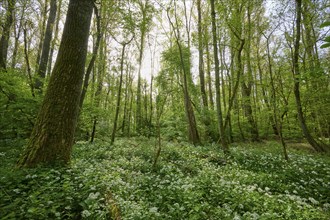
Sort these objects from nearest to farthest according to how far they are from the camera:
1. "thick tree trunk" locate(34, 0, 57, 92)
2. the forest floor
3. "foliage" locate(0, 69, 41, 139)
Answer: the forest floor
"foliage" locate(0, 69, 41, 139)
"thick tree trunk" locate(34, 0, 57, 92)

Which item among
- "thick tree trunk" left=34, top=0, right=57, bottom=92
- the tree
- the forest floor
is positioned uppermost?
"thick tree trunk" left=34, top=0, right=57, bottom=92

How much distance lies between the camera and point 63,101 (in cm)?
404

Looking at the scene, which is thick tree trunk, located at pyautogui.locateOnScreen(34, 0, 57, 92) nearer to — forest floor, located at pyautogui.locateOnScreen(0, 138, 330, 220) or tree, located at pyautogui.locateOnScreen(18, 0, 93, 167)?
forest floor, located at pyautogui.locateOnScreen(0, 138, 330, 220)

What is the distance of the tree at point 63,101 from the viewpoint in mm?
3779

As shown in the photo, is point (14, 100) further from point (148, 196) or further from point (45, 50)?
point (148, 196)

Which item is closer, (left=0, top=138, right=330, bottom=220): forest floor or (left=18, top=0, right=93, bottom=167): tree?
(left=0, top=138, right=330, bottom=220): forest floor

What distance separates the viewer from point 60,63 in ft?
13.8

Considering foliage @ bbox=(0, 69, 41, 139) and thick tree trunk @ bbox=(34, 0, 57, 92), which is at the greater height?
thick tree trunk @ bbox=(34, 0, 57, 92)

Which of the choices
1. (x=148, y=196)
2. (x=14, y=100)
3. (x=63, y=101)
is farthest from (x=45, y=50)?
(x=148, y=196)

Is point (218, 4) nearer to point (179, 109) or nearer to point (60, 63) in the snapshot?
point (60, 63)

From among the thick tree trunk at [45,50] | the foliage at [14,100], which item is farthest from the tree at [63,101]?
the thick tree trunk at [45,50]

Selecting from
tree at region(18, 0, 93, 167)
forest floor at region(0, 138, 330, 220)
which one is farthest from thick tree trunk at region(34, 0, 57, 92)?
tree at region(18, 0, 93, 167)

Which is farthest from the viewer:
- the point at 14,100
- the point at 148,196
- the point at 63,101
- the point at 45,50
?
the point at 45,50

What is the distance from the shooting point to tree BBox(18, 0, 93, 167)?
3.78 meters
